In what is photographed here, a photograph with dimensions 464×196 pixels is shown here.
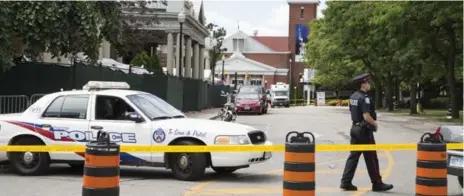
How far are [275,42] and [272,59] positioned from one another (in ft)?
28.6

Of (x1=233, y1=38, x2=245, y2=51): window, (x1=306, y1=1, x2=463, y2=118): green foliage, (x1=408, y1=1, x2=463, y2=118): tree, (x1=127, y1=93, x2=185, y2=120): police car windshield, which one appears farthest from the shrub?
(x1=127, y1=93, x2=185, y2=120): police car windshield

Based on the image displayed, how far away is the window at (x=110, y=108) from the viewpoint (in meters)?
11.1

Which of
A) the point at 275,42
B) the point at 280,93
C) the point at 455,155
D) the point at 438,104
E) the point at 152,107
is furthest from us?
the point at 275,42

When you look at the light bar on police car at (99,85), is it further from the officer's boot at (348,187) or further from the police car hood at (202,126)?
the officer's boot at (348,187)

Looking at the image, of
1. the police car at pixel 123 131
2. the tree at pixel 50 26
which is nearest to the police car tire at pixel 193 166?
the police car at pixel 123 131

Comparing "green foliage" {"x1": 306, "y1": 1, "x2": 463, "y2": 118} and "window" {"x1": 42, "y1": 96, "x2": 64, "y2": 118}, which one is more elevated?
"green foliage" {"x1": 306, "y1": 1, "x2": 463, "y2": 118}

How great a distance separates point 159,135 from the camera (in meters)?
10.6

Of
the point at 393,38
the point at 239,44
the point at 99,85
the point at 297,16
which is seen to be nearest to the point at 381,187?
the point at 99,85

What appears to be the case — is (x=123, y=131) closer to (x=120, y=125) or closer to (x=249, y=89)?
(x=120, y=125)

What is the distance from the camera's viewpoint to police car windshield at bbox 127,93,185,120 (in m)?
11.0

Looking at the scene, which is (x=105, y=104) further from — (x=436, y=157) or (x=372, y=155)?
(x=436, y=157)

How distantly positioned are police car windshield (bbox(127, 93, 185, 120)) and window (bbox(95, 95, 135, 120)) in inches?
7.6

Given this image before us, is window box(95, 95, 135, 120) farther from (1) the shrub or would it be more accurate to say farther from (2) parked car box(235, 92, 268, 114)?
(1) the shrub

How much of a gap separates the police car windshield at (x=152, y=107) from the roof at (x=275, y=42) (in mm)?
109243
